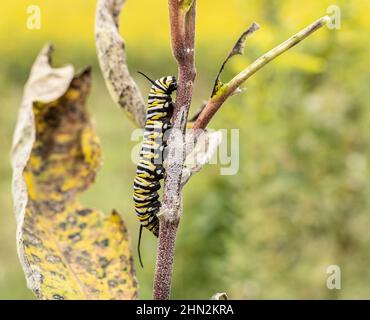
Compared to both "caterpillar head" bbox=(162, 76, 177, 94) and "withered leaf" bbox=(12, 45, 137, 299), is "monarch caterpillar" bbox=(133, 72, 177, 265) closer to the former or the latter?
"caterpillar head" bbox=(162, 76, 177, 94)

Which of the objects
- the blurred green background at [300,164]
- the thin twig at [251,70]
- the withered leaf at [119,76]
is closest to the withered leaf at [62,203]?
the withered leaf at [119,76]

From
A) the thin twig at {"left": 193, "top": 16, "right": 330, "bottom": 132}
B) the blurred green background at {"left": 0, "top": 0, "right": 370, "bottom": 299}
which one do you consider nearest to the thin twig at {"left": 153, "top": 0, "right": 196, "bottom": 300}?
the thin twig at {"left": 193, "top": 16, "right": 330, "bottom": 132}

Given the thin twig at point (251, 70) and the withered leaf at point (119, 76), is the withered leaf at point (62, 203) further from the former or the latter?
the thin twig at point (251, 70)

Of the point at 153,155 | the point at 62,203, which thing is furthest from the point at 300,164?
the point at 153,155

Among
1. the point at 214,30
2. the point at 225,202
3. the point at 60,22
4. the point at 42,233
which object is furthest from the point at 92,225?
the point at 60,22

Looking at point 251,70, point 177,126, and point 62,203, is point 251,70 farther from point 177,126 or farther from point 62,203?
point 62,203

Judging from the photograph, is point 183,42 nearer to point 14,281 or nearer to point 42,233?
point 42,233
